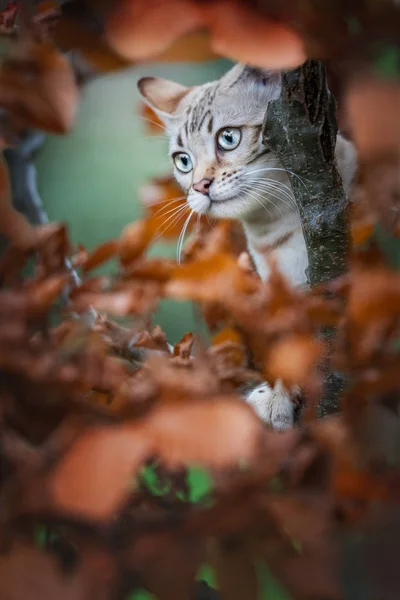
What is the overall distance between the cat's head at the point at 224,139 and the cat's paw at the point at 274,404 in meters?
0.23

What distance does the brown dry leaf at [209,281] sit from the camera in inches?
11.7

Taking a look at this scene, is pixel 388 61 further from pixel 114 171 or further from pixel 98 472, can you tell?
pixel 114 171

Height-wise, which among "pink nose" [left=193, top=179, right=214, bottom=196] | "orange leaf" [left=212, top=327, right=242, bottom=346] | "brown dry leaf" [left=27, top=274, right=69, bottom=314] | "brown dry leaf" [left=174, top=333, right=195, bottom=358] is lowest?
"pink nose" [left=193, top=179, right=214, bottom=196]

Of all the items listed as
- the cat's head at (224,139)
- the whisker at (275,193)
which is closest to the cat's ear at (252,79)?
the cat's head at (224,139)

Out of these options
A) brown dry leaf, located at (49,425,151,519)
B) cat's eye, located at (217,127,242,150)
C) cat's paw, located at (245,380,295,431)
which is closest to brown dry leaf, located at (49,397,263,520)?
brown dry leaf, located at (49,425,151,519)

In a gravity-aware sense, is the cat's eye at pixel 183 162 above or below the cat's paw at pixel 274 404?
above

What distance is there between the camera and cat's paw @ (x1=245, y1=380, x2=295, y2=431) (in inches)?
21.3

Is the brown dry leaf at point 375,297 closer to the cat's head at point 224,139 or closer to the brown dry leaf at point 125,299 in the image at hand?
the brown dry leaf at point 125,299

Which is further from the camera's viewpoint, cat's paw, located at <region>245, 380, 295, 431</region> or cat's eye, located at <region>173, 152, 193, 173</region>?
cat's eye, located at <region>173, 152, 193, 173</region>

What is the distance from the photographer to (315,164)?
0.43m

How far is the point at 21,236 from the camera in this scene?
0.30 m

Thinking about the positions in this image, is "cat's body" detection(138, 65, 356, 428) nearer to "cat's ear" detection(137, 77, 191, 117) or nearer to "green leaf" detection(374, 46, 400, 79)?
"cat's ear" detection(137, 77, 191, 117)

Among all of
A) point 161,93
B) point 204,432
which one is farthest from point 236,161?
point 204,432

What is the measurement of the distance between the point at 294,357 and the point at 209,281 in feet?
0.21
